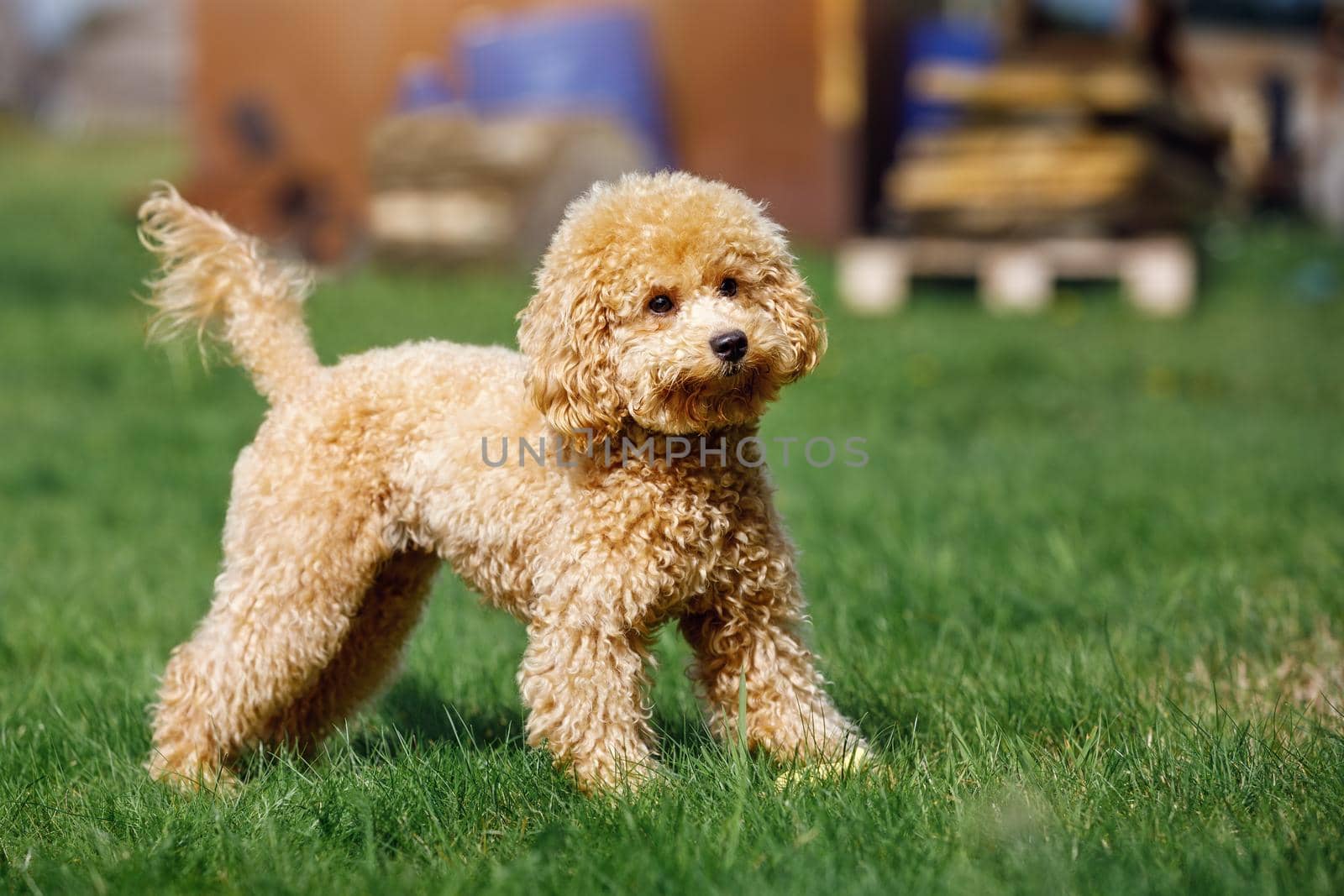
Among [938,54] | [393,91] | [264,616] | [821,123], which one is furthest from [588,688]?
[393,91]

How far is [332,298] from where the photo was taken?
1048 cm

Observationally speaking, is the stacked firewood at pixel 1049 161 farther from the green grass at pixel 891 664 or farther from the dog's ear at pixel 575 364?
the dog's ear at pixel 575 364

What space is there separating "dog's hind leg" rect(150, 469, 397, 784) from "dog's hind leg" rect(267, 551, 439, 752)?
149 millimetres

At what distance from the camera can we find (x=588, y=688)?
2891mm

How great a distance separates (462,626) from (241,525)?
135cm

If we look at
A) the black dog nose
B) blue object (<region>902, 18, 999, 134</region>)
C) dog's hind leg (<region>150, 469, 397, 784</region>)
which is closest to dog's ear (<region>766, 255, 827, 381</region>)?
the black dog nose

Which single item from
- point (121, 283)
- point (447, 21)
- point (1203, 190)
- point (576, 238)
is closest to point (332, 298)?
point (121, 283)

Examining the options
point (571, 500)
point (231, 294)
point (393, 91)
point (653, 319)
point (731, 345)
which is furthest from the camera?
point (393, 91)

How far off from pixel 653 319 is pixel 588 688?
0.80 metres

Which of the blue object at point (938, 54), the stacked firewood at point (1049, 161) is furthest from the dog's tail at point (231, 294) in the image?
the blue object at point (938, 54)

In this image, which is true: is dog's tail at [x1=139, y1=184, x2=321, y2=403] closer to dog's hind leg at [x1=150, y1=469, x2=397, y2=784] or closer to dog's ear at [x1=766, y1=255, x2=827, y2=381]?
dog's hind leg at [x1=150, y1=469, x2=397, y2=784]

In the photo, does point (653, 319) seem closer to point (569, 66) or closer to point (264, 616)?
point (264, 616)

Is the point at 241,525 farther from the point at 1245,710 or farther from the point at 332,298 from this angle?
the point at 332,298

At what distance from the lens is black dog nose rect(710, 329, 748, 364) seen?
2725 mm
